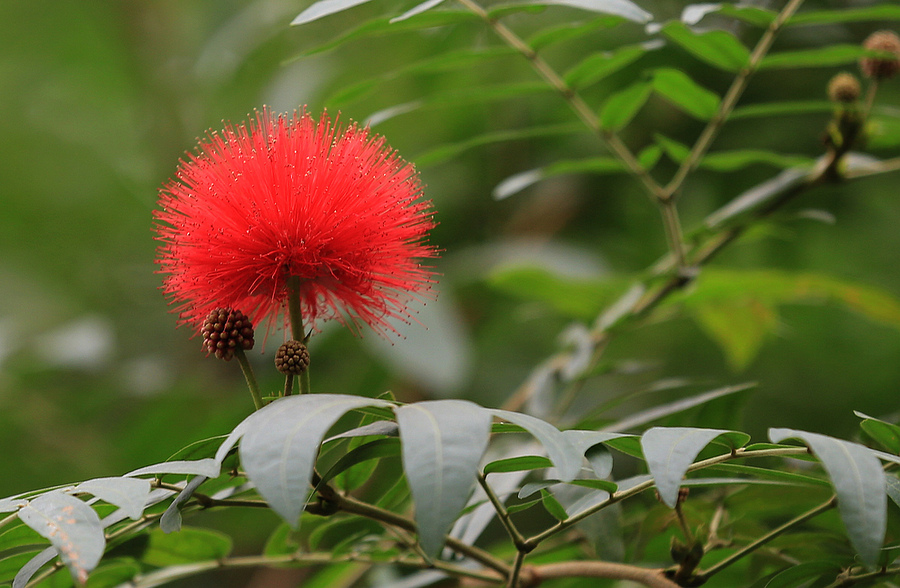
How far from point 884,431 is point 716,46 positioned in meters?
0.58

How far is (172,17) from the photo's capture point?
2.74m

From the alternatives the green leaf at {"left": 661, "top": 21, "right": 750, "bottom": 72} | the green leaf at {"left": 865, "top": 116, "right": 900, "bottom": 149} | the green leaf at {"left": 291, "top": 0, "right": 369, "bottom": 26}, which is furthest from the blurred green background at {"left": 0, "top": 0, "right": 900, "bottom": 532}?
the green leaf at {"left": 291, "top": 0, "right": 369, "bottom": 26}

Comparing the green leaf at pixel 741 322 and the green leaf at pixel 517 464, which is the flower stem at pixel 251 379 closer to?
the green leaf at pixel 517 464

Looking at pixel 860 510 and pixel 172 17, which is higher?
pixel 172 17

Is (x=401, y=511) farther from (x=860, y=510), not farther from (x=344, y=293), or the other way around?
(x=860, y=510)

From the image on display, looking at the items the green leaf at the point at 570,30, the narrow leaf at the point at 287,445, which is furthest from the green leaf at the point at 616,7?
the narrow leaf at the point at 287,445

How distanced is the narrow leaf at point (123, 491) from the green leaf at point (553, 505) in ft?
1.02

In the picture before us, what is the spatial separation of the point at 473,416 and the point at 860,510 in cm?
24

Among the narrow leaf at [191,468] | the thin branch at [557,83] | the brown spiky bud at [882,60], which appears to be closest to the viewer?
the narrow leaf at [191,468]

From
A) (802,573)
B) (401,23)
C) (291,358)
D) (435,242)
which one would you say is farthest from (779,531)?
(435,242)

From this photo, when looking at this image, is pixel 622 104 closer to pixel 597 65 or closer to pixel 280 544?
pixel 597 65

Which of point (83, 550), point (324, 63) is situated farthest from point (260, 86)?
point (83, 550)

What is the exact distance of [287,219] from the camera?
0.72m

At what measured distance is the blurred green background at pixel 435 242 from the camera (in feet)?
5.68
